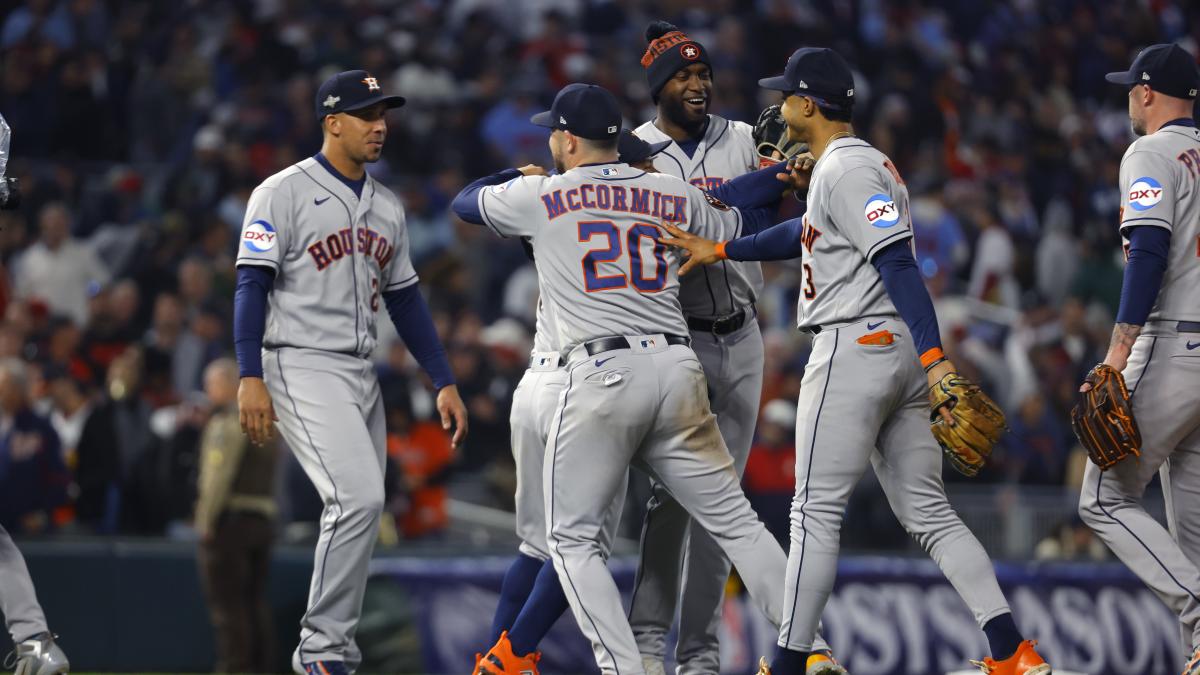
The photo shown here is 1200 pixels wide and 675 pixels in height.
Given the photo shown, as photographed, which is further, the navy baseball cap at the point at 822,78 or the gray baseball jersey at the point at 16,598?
the gray baseball jersey at the point at 16,598

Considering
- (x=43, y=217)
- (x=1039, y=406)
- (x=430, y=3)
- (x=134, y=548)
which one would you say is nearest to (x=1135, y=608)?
(x=1039, y=406)

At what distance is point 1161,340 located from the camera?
6.05 metres

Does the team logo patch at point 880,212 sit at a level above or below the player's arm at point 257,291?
above

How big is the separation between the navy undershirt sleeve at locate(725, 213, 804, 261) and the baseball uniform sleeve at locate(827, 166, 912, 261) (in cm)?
22

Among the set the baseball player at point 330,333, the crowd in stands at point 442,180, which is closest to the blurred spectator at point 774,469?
the crowd in stands at point 442,180

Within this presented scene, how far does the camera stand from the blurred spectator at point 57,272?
485 inches

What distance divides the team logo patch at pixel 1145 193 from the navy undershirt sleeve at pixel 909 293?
97 cm

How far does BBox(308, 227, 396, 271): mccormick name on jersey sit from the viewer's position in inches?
255

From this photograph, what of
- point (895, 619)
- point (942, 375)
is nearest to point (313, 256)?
point (942, 375)

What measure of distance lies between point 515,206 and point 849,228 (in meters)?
1.17

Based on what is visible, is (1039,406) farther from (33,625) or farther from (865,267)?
(33,625)

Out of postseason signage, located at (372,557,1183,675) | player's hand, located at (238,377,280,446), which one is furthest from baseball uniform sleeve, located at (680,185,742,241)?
postseason signage, located at (372,557,1183,675)

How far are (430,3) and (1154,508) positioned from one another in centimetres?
923

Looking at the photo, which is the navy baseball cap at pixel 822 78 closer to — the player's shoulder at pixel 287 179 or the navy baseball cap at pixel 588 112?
the navy baseball cap at pixel 588 112
